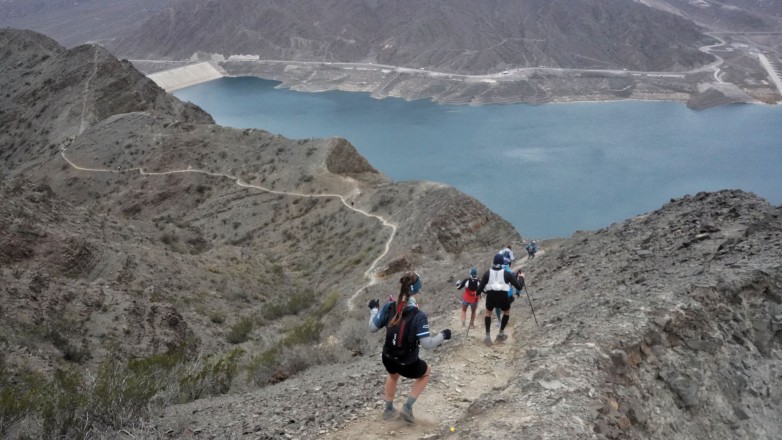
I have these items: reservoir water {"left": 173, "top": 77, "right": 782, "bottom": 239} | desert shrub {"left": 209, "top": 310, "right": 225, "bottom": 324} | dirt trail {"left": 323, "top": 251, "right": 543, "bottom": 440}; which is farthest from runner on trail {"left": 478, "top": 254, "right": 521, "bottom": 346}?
reservoir water {"left": 173, "top": 77, "right": 782, "bottom": 239}

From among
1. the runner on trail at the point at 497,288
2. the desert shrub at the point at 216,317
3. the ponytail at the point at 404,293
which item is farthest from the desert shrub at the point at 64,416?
the desert shrub at the point at 216,317

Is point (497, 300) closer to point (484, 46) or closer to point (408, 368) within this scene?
point (408, 368)

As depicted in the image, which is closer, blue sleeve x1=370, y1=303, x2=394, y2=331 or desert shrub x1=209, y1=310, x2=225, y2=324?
blue sleeve x1=370, y1=303, x2=394, y2=331

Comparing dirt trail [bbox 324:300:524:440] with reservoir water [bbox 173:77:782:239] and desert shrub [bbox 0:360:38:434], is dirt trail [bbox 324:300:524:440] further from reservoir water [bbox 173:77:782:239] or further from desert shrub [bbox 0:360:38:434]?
reservoir water [bbox 173:77:782:239]

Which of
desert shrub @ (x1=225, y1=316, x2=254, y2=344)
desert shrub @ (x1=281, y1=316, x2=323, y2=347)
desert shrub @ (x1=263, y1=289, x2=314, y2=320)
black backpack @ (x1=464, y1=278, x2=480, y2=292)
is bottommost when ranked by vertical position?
desert shrub @ (x1=263, y1=289, x2=314, y2=320)

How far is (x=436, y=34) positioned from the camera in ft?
455

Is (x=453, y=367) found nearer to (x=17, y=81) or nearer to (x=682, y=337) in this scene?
(x=682, y=337)

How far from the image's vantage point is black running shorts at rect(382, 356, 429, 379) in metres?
6.52

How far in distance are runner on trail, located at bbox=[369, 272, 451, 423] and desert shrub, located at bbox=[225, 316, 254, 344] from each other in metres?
10.5

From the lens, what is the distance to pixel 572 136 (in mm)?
75188

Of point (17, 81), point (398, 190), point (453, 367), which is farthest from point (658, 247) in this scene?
point (17, 81)

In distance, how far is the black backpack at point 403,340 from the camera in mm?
6363

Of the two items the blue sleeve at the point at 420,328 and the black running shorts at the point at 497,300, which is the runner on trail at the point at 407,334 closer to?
the blue sleeve at the point at 420,328

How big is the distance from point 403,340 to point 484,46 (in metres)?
132
